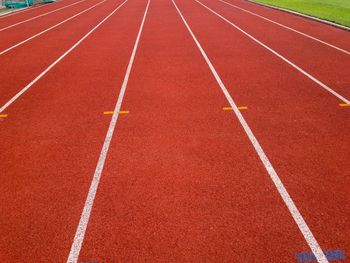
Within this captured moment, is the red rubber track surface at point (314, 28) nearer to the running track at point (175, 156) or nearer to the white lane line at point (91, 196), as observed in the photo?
the running track at point (175, 156)

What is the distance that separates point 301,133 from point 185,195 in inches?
102

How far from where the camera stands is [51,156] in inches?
194

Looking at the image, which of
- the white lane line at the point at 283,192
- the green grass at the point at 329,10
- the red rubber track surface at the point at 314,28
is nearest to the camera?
the white lane line at the point at 283,192

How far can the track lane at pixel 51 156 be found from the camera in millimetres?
3484

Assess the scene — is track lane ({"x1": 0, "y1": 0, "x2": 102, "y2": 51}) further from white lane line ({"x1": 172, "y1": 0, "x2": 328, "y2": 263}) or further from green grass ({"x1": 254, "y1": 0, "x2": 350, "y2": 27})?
green grass ({"x1": 254, "y1": 0, "x2": 350, "y2": 27})

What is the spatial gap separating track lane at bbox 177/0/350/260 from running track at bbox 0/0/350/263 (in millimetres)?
22

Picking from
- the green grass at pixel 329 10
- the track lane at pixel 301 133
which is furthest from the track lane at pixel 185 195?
the green grass at pixel 329 10

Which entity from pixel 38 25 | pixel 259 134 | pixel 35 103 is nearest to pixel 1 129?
pixel 35 103

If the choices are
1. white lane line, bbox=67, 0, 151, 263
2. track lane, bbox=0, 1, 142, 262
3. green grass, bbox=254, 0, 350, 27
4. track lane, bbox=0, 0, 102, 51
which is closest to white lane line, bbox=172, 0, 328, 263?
white lane line, bbox=67, 0, 151, 263

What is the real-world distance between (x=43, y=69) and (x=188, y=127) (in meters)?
5.64

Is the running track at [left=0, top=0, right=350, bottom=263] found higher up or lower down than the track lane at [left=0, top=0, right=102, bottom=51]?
higher up

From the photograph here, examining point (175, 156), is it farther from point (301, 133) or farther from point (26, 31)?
point (26, 31)

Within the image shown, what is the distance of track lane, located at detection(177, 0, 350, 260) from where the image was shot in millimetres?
3715

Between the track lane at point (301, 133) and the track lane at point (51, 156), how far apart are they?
9.21 feet
